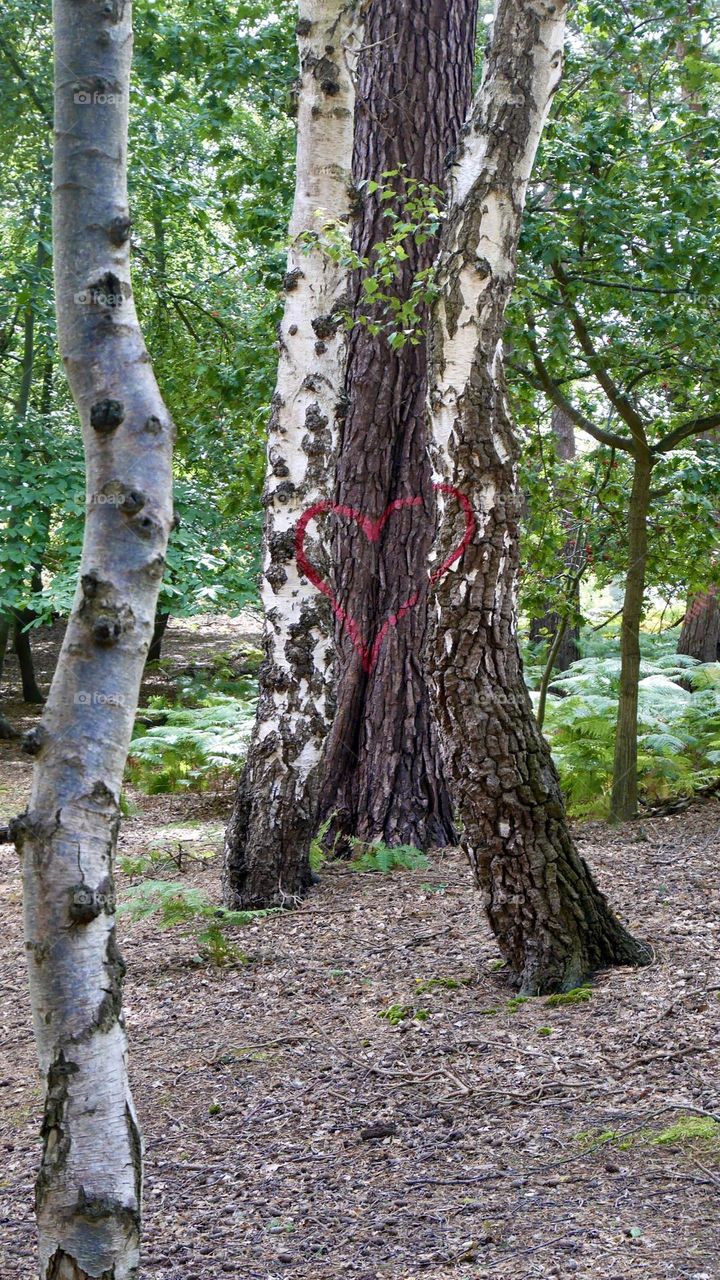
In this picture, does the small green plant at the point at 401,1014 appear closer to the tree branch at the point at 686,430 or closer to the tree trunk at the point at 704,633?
the tree branch at the point at 686,430

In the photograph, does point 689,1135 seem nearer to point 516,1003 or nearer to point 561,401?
point 516,1003

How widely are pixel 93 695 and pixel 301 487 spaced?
3.47m

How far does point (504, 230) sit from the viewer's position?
4.27m

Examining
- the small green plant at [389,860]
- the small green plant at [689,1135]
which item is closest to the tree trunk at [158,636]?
the small green plant at [389,860]

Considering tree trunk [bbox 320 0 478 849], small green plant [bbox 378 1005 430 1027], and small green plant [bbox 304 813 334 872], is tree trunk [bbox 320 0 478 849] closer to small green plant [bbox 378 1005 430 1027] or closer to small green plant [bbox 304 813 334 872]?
small green plant [bbox 304 813 334 872]

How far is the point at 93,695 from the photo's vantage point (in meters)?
2.23

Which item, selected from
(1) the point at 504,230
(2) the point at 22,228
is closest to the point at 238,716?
(1) the point at 504,230

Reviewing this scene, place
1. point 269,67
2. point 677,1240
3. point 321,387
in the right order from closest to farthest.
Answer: point 677,1240, point 321,387, point 269,67

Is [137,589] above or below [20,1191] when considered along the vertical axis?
above

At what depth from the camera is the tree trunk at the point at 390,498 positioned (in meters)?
6.81

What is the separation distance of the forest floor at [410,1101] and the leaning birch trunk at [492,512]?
57 cm

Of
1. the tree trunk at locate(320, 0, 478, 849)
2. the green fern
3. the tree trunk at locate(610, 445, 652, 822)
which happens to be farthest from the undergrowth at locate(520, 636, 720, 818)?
the tree trunk at locate(320, 0, 478, 849)

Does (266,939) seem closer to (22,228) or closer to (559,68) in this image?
(559,68)

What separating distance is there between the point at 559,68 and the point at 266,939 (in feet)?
14.0
